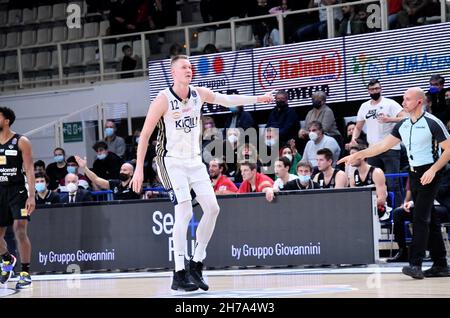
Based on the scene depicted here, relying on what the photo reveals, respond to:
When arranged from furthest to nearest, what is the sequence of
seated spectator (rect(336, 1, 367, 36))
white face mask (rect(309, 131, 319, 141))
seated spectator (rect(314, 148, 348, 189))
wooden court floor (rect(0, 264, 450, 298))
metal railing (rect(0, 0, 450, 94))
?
metal railing (rect(0, 0, 450, 94)) → seated spectator (rect(336, 1, 367, 36)) → white face mask (rect(309, 131, 319, 141)) → seated spectator (rect(314, 148, 348, 189)) → wooden court floor (rect(0, 264, 450, 298))

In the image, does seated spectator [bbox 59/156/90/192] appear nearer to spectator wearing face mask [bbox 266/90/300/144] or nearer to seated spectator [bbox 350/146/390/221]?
spectator wearing face mask [bbox 266/90/300/144]

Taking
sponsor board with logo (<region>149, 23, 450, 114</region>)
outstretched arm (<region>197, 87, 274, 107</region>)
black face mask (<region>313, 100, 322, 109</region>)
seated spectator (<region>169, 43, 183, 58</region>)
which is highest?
seated spectator (<region>169, 43, 183, 58</region>)

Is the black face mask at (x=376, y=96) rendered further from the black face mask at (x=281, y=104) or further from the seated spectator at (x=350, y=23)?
the seated spectator at (x=350, y=23)

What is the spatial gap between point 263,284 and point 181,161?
72.4 inches

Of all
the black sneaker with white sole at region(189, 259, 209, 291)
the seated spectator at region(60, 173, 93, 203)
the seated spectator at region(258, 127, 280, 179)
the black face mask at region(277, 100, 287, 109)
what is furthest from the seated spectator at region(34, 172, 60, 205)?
the black sneaker with white sole at region(189, 259, 209, 291)

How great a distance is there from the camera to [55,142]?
855 inches

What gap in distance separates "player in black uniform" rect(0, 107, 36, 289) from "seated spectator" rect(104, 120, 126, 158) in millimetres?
7962

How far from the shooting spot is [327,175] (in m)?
14.3

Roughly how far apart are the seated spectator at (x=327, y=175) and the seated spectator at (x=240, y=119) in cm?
421

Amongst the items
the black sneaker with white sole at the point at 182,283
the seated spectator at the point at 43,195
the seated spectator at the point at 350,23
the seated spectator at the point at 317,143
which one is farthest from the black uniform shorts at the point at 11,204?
the seated spectator at the point at 350,23

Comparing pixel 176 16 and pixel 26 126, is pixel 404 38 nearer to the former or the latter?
pixel 176 16

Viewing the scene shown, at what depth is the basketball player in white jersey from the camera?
9.98m
